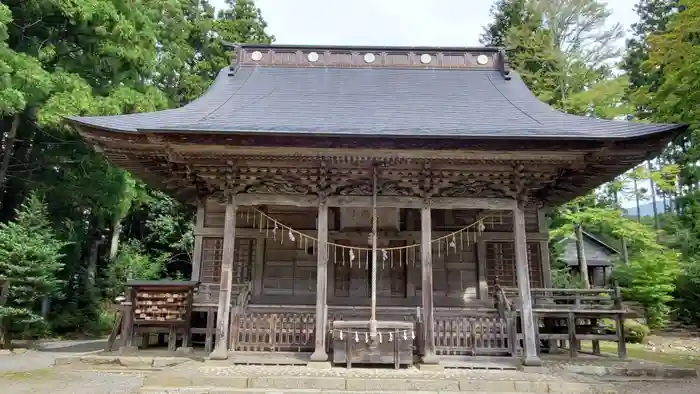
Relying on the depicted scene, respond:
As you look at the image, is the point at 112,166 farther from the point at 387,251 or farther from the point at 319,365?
the point at 319,365

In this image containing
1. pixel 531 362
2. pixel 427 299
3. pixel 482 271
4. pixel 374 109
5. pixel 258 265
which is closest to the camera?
pixel 531 362

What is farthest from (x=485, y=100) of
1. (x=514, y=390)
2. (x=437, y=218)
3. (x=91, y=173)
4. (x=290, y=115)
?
(x=91, y=173)

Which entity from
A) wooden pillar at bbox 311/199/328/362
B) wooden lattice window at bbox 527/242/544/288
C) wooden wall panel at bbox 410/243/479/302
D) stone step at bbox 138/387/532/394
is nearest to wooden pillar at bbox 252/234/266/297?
wooden pillar at bbox 311/199/328/362

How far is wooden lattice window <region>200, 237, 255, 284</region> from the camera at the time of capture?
35.7ft

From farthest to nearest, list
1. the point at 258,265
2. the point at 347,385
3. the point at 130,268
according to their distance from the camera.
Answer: the point at 130,268, the point at 258,265, the point at 347,385

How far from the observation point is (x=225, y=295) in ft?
26.2

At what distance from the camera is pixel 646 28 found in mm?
27656

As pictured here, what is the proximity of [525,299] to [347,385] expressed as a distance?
11.8ft

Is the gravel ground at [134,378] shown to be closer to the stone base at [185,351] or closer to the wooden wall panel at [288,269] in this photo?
the stone base at [185,351]

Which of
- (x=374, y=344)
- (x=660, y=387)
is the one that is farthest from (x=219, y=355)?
(x=660, y=387)

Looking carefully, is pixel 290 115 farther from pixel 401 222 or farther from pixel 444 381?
pixel 444 381

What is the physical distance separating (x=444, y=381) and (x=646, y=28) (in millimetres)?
30111

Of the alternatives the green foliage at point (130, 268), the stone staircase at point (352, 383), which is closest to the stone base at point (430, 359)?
the stone staircase at point (352, 383)

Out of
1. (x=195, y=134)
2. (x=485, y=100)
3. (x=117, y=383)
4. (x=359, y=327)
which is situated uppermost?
(x=485, y=100)
